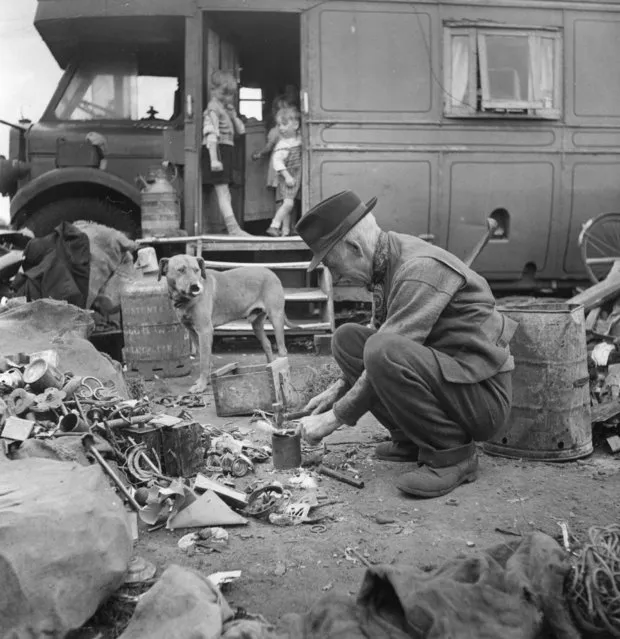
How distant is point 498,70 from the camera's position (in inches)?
324

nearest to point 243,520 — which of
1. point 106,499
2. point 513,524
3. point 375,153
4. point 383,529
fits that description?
point 383,529

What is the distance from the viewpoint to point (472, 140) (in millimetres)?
8297

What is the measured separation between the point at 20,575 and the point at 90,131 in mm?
7096

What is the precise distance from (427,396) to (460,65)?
6006 mm

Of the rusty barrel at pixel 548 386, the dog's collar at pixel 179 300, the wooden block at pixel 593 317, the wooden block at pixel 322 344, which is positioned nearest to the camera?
the rusty barrel at pixel 548 386

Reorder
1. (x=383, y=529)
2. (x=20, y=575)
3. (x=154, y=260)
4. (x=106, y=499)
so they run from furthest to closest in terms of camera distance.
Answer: (x=154, y=260)
(x=383, y=529)
(x=106, y=499)
(x=20, y=575)

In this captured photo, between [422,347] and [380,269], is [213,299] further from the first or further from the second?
[422,347]

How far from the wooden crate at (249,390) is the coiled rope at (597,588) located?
3.04 meters

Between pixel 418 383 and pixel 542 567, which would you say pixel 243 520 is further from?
pixel 542 567

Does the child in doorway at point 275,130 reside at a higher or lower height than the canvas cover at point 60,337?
higher

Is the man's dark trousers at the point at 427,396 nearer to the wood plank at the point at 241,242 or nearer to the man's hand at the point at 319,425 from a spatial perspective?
the man's hand at the point at 319,425

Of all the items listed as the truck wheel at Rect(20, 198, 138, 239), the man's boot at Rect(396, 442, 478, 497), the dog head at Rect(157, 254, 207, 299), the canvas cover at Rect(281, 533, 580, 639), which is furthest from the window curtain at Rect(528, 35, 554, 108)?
the canvas cover at Rect(281, 533, 580, 639)

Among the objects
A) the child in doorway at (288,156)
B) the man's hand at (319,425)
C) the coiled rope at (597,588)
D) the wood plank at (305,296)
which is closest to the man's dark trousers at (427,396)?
the man's hand at (319,425)

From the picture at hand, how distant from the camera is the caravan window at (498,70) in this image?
26.8ft
